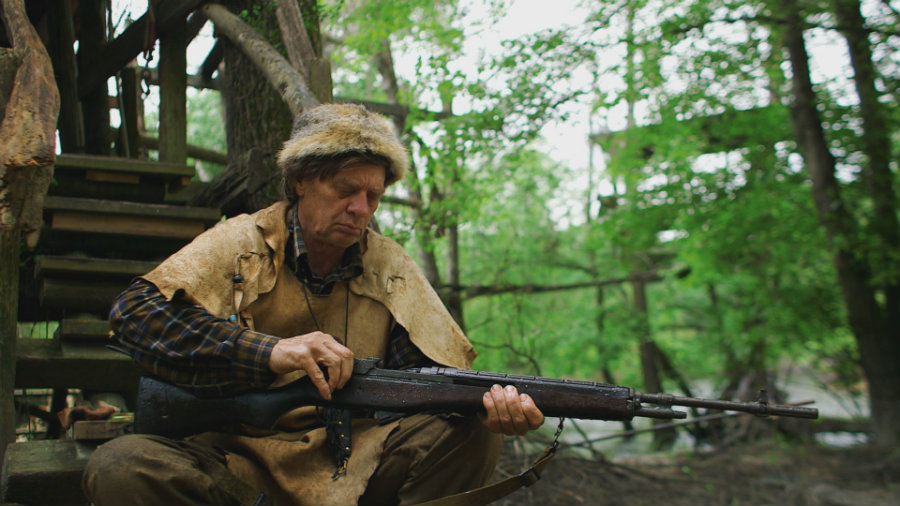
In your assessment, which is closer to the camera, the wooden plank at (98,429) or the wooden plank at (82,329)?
the wooden plank at (98,429)

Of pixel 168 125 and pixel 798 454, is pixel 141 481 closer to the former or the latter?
pixel 168 125

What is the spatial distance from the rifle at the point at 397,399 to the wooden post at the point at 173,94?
3027 millimetres

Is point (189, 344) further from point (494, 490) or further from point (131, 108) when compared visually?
point (131, 108)

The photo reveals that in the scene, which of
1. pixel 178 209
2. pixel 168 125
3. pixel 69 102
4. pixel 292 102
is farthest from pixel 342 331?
pixel 69 102

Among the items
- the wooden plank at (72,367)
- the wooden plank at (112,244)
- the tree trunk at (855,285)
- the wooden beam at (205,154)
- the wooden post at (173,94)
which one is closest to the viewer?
the wooden plank at (72,367)

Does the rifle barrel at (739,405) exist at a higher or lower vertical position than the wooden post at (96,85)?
lower

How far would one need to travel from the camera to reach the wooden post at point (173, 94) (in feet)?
17.0

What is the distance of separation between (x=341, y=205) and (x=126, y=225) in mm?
2053

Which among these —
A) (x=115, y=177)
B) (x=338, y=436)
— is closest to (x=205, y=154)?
(x=115, y=177)

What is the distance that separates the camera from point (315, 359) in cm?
251

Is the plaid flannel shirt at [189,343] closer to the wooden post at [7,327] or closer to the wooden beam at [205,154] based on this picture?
the wooden post at [7,327]

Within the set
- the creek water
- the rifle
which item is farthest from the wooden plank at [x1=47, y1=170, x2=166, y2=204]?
the creek water

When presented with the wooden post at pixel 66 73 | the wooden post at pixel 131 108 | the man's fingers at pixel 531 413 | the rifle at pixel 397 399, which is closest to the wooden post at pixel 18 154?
the rifle at pixel 397 399

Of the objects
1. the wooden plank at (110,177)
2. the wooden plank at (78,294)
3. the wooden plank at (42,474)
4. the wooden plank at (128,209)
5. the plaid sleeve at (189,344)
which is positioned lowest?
the wooden plank at (42,474)
